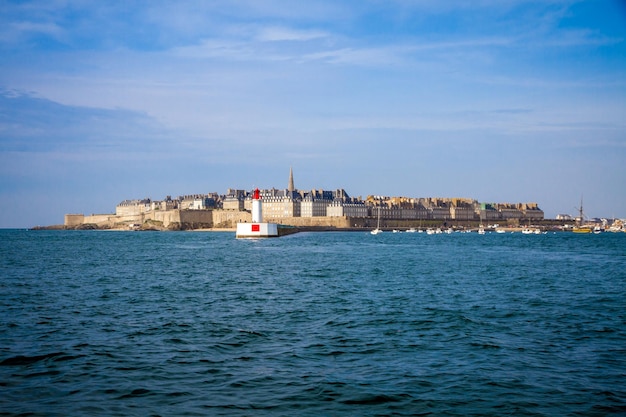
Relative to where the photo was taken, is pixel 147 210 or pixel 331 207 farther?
pixel 147 210

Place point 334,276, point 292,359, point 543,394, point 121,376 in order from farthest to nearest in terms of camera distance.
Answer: point 334,276, point 292,359, point 121,376, point 543,394

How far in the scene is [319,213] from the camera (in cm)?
14225

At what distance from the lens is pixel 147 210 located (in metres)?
171

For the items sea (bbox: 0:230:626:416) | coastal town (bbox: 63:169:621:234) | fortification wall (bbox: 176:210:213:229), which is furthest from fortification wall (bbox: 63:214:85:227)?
sea (bbox: 0:230:626:416)

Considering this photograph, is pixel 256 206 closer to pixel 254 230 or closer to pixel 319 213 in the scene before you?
Result: pixel 254 230

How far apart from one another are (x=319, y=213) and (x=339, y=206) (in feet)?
15.4

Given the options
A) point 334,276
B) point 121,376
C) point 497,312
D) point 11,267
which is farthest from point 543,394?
point 11,267

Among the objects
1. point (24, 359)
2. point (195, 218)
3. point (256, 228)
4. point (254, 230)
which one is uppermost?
point (195, 218)

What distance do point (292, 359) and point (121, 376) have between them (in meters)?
2.50

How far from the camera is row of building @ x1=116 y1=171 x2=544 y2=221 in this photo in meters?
142

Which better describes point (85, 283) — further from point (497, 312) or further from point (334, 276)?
point (497, 312)

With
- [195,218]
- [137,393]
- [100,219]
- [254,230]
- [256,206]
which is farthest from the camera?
[100,219]

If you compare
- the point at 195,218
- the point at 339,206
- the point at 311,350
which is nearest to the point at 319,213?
the point at 339,206

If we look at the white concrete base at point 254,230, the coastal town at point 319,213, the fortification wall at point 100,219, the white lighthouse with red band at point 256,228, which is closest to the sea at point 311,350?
the white lighthouse with red band at point 256,228
